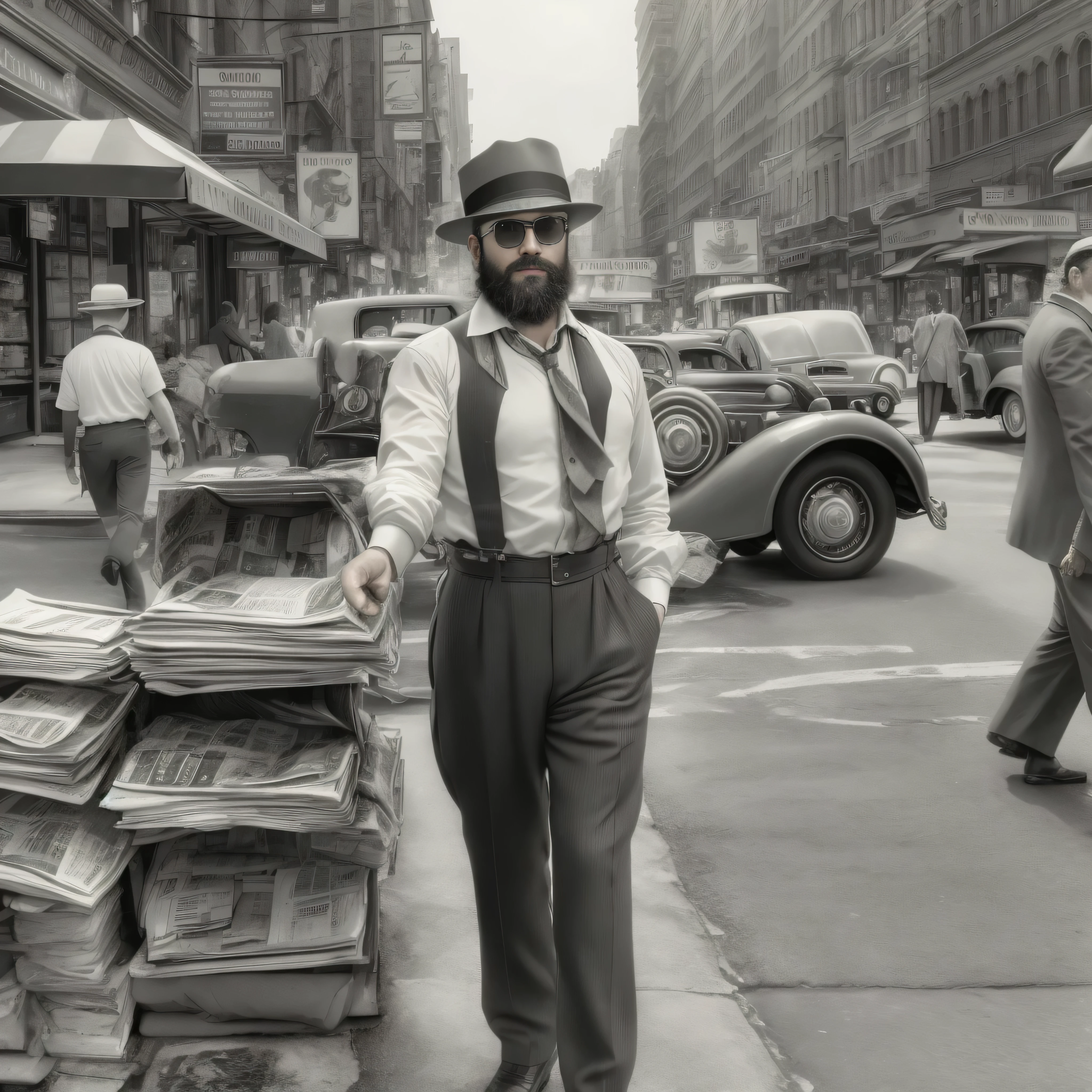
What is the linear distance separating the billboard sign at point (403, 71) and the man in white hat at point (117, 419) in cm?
3045

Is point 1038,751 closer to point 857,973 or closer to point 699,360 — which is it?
point 857,973

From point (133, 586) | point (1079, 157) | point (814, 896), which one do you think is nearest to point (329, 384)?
point (133, 586)

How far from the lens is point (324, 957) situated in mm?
2982

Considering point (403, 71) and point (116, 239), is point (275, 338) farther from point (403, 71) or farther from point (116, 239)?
point (403, 71)

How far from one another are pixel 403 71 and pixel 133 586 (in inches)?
1264

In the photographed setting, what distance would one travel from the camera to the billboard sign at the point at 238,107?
21.2 metres

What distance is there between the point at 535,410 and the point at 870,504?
21.6 ft

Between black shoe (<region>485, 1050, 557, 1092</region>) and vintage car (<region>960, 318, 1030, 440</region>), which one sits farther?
vintage car (<region>960, 318, 1030, 440</region>)

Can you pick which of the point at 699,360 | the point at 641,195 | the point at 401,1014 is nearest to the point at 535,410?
the point at 401,1014

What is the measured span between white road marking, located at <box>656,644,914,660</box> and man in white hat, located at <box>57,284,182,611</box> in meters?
3.23

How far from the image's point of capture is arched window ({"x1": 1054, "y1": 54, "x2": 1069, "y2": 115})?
119ft

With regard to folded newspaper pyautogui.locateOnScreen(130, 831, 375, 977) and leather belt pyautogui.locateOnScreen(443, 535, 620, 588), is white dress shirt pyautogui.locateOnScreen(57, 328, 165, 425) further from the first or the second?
leather belt pyautogui.locateOnScreen(443, 535, 620, 588)

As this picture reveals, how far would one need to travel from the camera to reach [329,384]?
9.06 meters

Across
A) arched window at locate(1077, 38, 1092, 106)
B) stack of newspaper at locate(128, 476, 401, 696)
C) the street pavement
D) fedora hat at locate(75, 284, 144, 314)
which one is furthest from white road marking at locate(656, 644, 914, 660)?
arched window at locate(1077, 38, 1092, 106)
